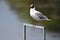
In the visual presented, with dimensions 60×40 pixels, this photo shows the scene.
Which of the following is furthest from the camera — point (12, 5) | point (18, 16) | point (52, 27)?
point (12, 5)

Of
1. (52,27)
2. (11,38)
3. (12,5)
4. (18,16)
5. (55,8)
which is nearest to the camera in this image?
(11,38)

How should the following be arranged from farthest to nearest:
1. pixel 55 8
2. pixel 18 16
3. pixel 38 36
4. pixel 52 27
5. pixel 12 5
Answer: pixel 12 5 < pixel 18 16 < pixel 55 8 < pixel 52 27 < pixel 38 36

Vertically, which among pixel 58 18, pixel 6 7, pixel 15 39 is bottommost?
pixel 15 39

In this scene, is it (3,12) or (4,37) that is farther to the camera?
(3,12)

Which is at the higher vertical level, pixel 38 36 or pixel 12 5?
pixel 12 5

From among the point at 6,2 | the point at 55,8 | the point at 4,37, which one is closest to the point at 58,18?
the point at 55,8

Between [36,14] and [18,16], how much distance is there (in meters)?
2.17

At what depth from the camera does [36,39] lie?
9.03ft

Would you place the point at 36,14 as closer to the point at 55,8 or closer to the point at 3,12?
the point at 55,8

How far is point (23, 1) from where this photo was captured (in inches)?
166

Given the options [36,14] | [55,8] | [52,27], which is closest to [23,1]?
[55,8]

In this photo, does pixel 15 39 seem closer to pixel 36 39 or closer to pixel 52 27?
pixel 36 39

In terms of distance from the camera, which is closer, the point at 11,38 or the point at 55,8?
the point at 11,38

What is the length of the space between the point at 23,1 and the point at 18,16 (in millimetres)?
411
